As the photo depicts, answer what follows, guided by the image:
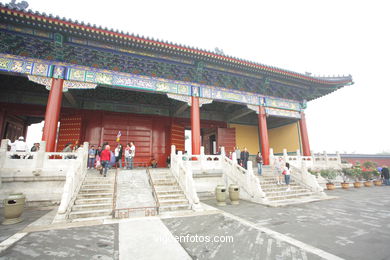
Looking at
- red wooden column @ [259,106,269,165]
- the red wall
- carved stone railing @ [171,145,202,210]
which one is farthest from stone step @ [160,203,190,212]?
red wooden column @ [259,106,269,165]

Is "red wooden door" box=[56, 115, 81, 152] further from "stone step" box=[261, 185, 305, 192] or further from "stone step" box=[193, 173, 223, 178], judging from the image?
"stone step" box=[261, 185, 305, 192]

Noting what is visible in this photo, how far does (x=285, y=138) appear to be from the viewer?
14.4 meters

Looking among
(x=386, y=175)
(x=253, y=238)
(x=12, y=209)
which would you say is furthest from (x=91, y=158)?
(x=386, y=175)

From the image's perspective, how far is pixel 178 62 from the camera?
→ 925 centimetres

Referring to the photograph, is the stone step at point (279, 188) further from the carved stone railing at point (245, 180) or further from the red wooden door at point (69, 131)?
the red wooden door at point (69, 131)

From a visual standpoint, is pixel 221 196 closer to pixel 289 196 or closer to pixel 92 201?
pixel 289 196

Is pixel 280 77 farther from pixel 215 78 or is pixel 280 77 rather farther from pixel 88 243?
pixel 88 243

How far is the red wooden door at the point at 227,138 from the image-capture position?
13.7m

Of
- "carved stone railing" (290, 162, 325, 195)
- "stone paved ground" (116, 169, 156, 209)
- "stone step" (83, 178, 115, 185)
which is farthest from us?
"carved stone railing" (290, 162, 325, 195)

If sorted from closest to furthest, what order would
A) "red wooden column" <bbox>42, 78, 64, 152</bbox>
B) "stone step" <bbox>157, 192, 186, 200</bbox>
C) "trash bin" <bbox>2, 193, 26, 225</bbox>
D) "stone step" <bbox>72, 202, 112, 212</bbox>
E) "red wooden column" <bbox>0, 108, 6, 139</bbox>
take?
"trash bin" <bbox>2, 193, 26, 225</bbox> < "stone step" <bbox>72, 202, 112, 212</bbox> < "stone step" <bbox>157, 192, 186, 200</bbox> < "red wooden column" <bbox>42, 78, 64, 152</bbox> < "red wooden column" <bbox>0, 108, 6, 139</bbox>

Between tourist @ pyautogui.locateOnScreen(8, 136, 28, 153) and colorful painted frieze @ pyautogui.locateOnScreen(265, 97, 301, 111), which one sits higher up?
colorful painted frieze @ pyautogui.locateOnScreen(265, 97, 301, 111)

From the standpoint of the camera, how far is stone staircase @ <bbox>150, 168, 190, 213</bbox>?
18.6ft

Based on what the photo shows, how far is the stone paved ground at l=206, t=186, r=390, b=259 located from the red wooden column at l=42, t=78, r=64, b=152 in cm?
717

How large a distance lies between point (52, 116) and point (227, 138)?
10307 millimetres
